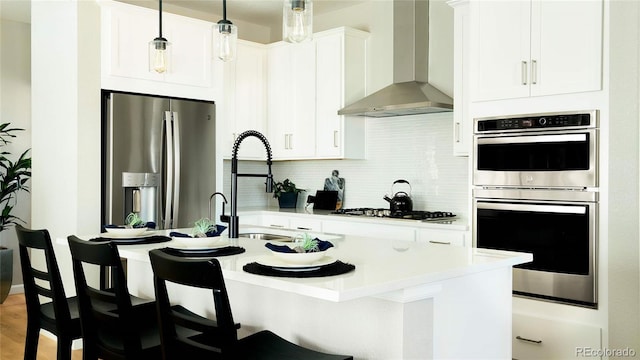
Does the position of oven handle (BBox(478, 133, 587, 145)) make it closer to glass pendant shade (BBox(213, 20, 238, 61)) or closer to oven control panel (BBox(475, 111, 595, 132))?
oven control panel (BBox(475, 111, 595, 132))

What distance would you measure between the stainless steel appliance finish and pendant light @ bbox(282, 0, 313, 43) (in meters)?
1.54

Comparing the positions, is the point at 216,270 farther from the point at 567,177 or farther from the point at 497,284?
the point at 567,177

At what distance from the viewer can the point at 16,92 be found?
6.03 meters

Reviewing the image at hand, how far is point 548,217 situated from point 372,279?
195 centimetres

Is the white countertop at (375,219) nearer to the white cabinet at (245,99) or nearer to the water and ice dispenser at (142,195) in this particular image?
the white cabinet at (245,99)

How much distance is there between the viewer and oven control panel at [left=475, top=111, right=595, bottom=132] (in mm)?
3189

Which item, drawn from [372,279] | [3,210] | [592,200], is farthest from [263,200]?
[372,279]

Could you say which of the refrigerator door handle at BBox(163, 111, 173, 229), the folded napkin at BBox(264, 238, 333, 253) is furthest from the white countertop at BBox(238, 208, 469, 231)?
the folded napkin at BBox(264, 238, 333, 253)

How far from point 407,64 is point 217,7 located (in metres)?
1.97

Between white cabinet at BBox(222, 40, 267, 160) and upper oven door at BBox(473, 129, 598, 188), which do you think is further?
white cabinet at BBox(222, 40, 267, 160)

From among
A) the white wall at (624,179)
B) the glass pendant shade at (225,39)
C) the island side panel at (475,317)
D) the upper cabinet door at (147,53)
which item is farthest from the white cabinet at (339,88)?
the island side panel at (475,317)

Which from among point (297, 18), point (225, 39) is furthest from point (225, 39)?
point (297, 18)

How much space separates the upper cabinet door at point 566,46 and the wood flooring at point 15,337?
3456mm

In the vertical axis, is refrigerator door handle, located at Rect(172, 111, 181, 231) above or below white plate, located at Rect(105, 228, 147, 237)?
above
